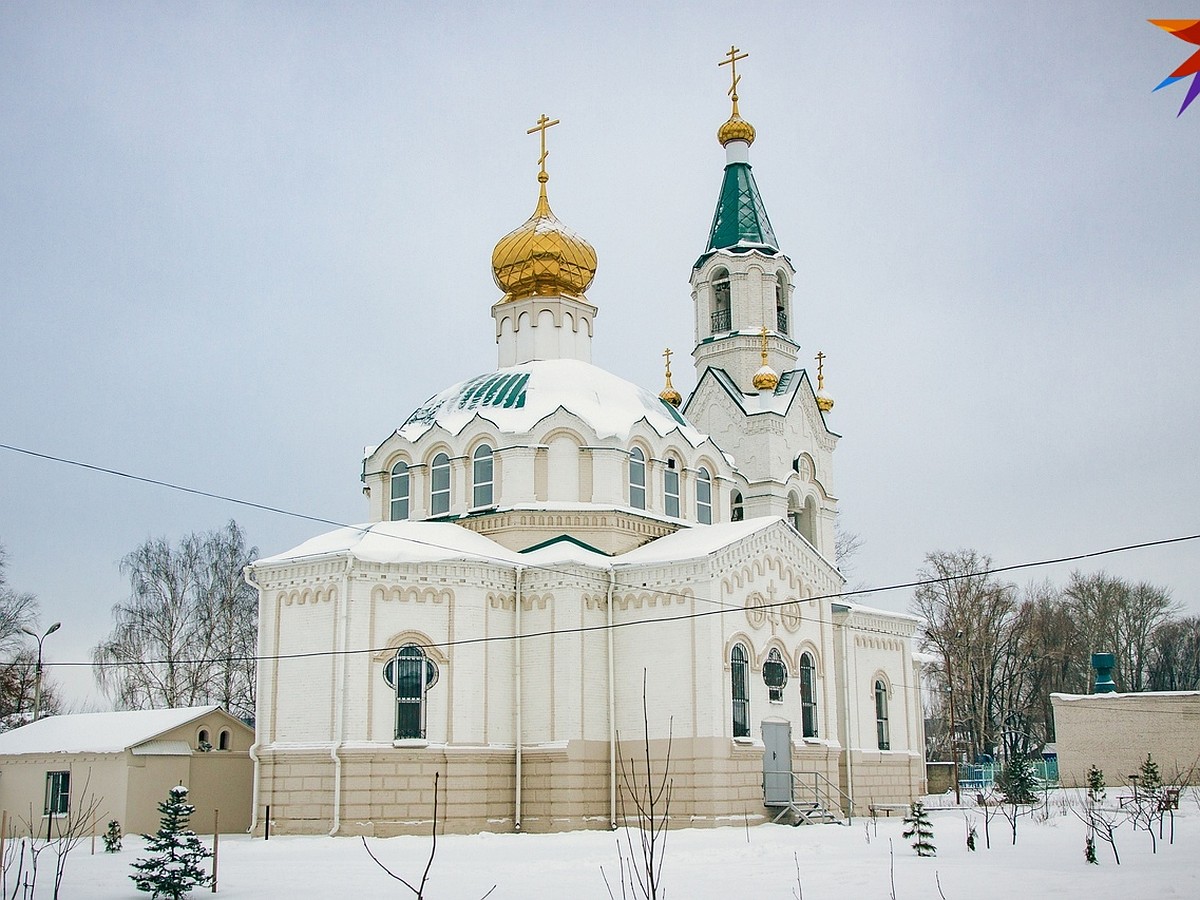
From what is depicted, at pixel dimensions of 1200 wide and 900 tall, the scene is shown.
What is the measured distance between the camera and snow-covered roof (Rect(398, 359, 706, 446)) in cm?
3070

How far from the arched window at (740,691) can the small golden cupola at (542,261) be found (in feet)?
38.2

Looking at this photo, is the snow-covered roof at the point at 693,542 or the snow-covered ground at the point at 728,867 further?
the snow-covered roof at the point at 693,542

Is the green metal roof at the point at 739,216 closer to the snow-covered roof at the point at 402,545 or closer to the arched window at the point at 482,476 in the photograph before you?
the arched window at the point at 482,476

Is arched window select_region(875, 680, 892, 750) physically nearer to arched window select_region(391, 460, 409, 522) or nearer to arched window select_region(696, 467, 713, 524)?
arched window select_region(696, 467, 713, 524)

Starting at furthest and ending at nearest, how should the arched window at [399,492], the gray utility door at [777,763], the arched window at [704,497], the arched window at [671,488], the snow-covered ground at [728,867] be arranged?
the arched window at [704,497]
the arched window at [399,492]
the arched window at [671,488]
the gray utility door at [777,763]
the snow-covered ground at [728,867]

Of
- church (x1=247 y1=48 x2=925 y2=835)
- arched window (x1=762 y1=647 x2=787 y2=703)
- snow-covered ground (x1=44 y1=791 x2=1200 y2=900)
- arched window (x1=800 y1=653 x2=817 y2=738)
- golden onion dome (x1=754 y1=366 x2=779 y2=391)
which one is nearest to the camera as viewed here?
snow-covered ground (x1=44 y1=791 x2=1200 y2=900)

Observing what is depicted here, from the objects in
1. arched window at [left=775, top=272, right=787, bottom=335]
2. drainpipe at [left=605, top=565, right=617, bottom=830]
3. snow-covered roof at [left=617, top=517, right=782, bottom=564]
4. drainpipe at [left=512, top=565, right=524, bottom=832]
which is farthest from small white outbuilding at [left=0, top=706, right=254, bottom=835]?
arched window at [left=775, top=272, right=787, bottom=335]

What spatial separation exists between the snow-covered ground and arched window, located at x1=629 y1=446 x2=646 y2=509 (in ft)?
29.4

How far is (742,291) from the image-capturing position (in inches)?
1489

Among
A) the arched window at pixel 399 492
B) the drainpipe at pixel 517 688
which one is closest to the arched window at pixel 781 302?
the arched window at pixel 399 492

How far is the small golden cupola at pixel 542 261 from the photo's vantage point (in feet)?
113

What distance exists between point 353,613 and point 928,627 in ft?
100

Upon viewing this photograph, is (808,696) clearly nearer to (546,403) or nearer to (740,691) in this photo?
(740,691)

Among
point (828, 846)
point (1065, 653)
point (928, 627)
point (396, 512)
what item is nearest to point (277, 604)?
point (396, 512)
